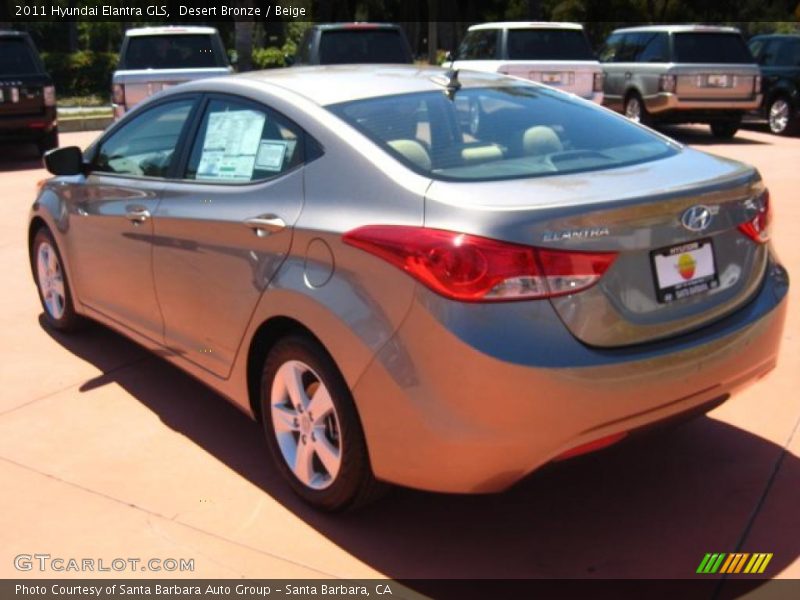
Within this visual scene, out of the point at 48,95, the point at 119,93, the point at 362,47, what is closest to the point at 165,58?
the point at 119,93

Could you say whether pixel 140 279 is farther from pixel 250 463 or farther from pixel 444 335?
pixel 444 335

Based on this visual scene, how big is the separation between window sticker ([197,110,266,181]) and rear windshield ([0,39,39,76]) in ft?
35.3

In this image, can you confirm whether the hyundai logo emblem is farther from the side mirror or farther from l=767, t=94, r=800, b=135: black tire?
l=767, t=94, r=800, b=135: black tire

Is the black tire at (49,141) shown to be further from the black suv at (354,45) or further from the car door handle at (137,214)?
the car door handle at (137,214)

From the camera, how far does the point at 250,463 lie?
423cm

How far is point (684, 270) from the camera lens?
327 cm

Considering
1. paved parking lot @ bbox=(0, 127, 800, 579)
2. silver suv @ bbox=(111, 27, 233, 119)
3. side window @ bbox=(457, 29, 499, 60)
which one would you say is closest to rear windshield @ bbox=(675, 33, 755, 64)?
side window @ bbox=(457, 29, 499, 60)

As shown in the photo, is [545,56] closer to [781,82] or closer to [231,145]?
[781,82]

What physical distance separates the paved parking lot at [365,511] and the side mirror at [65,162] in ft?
3.78

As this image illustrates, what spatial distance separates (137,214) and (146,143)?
47 centimetres

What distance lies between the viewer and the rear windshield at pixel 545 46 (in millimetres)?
14578

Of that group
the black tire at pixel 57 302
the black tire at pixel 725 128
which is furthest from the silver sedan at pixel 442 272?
the black tire at pixel 725 128

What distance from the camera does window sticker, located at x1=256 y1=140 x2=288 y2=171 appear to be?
151 inches

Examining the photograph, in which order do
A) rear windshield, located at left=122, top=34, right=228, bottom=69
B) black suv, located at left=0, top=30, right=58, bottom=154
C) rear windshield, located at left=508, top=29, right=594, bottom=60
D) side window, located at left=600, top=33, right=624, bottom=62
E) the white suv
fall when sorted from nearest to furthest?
black suv, located at left=0, top=30, right=58, bottom=154, rear windshield, located at left=122, top=34, right=228, bottom=69, the white suv, rear windshield, located at left=508, top=29, right=594, bottom=60, side window, located at left=600, top=33, right=624, bottom=62
